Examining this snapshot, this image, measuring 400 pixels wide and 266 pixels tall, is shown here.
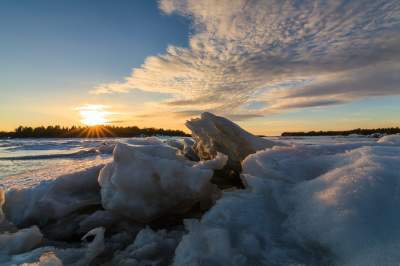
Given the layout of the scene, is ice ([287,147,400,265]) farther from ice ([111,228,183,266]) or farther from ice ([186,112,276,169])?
ice ([186,112,276,169])

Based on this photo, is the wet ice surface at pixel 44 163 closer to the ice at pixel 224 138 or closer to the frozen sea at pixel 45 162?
the frozen sea at pixel 45 162

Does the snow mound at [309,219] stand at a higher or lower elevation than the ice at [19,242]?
higher

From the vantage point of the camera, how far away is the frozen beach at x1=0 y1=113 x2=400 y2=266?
1.83 meters

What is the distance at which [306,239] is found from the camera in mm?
1944

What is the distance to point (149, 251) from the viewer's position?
7.83 ft

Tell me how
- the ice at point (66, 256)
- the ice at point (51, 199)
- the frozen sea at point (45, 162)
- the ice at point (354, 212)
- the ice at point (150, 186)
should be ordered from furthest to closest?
the frozen sea at point (45, 162)
the ice at point (51, 199)
the ice at point (150, 186)
the ice at point (66, 256)
the ice at point (354, 212)

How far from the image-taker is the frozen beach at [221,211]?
1834 millimetres

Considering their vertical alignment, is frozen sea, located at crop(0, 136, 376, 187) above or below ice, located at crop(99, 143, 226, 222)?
below

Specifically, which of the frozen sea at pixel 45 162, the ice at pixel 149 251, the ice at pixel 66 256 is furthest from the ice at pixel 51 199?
the ice at pixel 149 251

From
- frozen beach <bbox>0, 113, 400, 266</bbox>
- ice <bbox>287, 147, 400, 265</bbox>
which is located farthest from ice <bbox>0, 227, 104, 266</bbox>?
ice <bbox>287, 147, 400, 265</bbox>

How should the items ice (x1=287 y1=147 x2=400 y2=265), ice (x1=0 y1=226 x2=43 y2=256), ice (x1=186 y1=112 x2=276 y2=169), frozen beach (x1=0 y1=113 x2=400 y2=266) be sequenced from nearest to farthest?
ice (x1=287 y1=147 x2=400 y2=265), frozen beach (x1=0 y1=113 x2=400 y2=266), ice (x1=0 y1=226 x2=43 y2=256), ice (x1=186 y1=112 x2=276 y2=169)

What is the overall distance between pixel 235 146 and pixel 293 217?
74.8 inches

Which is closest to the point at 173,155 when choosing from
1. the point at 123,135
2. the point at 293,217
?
the point at 293,217

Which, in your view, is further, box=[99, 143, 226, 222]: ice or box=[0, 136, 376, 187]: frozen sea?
box=[0, 136, 376, 187]: frozen sea
